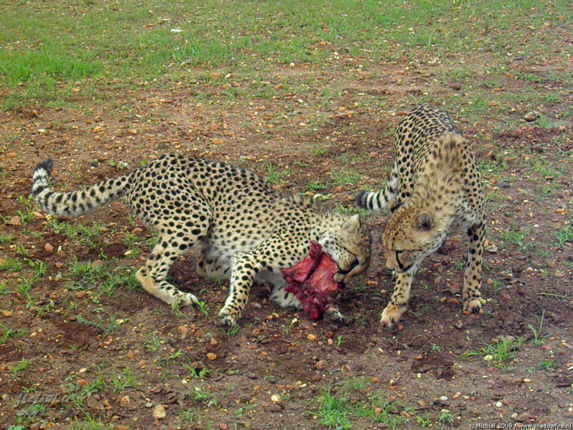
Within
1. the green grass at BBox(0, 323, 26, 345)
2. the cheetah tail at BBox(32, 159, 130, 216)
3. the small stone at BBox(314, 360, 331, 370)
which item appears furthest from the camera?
the cheetah tail at BBox(32, 159, 130, 216)

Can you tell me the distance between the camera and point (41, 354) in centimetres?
449

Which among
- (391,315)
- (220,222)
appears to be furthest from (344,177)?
(391,315)

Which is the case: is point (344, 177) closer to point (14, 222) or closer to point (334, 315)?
point (334, 315)

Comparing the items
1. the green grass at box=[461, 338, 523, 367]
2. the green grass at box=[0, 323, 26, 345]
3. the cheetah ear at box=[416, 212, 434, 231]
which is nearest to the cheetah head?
the cheetah ear at box=[416, 212, 434, 231]

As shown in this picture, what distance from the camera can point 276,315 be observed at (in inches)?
199

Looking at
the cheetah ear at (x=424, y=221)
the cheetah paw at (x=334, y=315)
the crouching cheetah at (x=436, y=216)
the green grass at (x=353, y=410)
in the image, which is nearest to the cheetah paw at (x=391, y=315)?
the crouching cheetah at (x=436, y=216)

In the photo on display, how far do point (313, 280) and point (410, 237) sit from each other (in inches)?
27.9

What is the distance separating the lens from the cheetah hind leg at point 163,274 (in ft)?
16.6

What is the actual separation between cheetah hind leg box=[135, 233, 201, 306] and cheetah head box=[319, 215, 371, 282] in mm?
982

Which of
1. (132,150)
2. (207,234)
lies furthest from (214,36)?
(207,234)

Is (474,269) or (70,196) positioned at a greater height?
(70,196)

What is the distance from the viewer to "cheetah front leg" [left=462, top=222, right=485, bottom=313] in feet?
16.8

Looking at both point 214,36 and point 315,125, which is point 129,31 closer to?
point 214,36

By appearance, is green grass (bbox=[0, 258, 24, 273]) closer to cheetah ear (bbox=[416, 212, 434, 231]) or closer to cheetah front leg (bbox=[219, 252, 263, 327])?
cheetah front leg (bbox=[219, 252, 263, 327])
